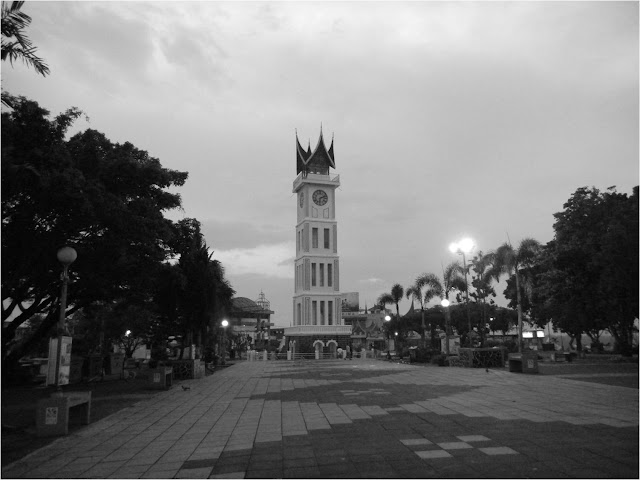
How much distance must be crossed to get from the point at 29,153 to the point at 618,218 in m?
24.9

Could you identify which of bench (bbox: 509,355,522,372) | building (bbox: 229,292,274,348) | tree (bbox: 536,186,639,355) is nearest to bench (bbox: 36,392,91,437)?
bench (bbox: 509,355,522,372)

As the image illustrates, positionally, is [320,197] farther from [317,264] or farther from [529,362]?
[529,362]

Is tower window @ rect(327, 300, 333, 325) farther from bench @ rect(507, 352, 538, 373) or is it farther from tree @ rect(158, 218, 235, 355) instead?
bench @ rect(507, 352, 538, 373)

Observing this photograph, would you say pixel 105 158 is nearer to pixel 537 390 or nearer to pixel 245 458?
pixel 245 458

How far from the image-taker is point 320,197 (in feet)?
240

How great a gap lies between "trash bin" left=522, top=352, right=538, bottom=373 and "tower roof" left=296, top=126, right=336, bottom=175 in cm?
5452

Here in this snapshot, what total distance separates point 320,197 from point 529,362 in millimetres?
52325

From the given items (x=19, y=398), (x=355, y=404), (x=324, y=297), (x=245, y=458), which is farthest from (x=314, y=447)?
(x=324, y=297)

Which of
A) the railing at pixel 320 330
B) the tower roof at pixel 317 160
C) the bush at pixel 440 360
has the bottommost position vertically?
the bush at pixel 440 360

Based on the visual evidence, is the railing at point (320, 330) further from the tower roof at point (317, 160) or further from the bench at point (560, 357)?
the bench at point (560, 357)

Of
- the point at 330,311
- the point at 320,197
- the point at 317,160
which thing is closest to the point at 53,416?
the point at 330,311

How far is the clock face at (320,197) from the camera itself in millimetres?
72875

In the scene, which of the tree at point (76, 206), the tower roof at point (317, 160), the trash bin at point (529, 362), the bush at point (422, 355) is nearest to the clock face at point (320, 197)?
the tower roof at point (317, 160)

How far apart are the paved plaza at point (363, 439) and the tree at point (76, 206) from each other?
5328 millimetres
